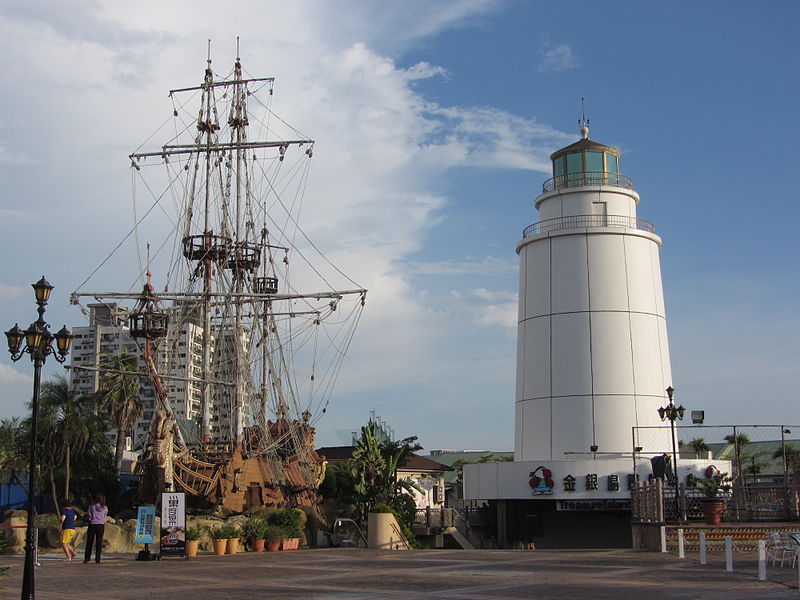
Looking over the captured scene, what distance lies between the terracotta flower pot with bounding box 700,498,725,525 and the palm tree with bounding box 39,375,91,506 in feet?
112

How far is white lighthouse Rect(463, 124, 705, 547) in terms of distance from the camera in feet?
153

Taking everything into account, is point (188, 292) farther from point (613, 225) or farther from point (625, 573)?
point (625, 573)

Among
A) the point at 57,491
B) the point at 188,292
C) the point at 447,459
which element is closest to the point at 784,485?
the point at 188,292

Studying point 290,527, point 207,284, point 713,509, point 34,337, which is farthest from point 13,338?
point 207,284

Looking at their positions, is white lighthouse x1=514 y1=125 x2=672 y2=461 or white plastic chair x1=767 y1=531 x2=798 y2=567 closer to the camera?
white plastic chair x1=767 y1=531 x2=798 y2=567

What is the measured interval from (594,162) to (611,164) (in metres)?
1.05

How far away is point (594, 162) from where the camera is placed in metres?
52.0

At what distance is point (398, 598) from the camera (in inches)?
571

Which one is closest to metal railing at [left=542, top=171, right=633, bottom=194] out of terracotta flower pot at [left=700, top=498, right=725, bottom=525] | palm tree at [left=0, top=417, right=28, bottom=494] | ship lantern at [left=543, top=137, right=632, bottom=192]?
ship lantern at [left=543, top=137, right=632, bottom=192]

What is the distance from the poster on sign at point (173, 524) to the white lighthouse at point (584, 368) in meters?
25.4

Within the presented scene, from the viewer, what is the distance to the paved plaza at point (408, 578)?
50.1ft

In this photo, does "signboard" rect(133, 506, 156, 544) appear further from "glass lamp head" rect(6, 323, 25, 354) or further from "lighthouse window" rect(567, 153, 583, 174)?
"lighthouse window" rect(567, 153, 583, 174)

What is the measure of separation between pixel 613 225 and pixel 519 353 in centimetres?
891

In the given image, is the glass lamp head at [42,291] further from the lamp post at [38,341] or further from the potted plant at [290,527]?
the potted plant at [290,527]
